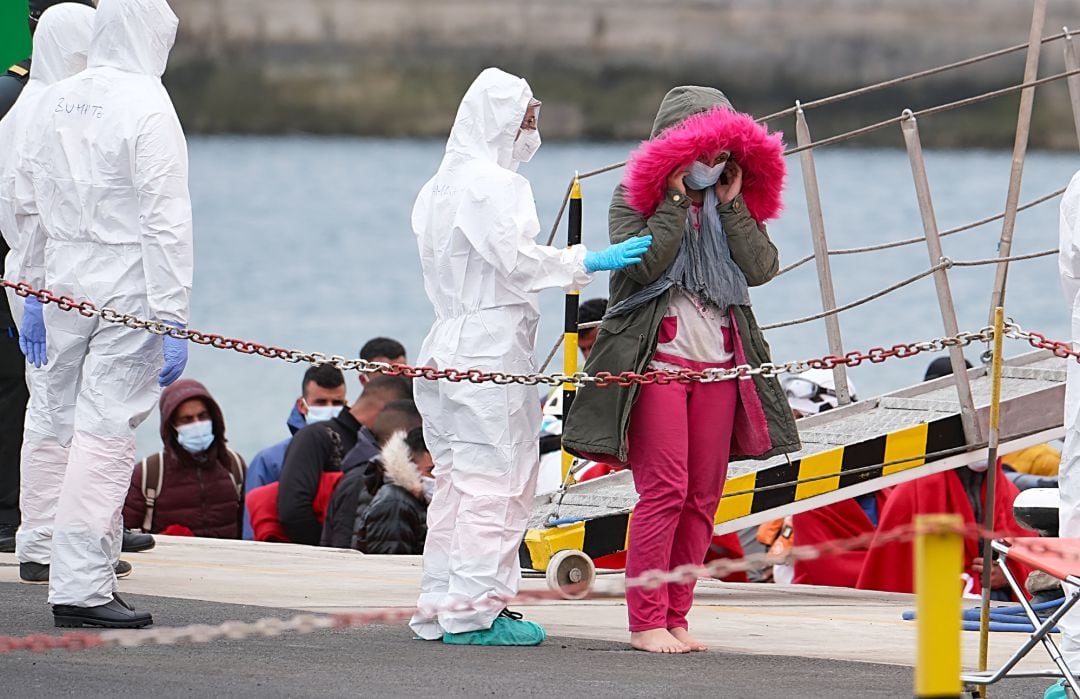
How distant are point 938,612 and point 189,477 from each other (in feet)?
21.3

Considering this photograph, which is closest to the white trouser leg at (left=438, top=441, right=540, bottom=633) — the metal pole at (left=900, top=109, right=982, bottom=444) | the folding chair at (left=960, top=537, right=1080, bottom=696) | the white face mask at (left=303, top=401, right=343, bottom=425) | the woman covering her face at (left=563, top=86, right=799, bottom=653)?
the woman covering her face at (left=563, top=86, right=799, bottom=653)

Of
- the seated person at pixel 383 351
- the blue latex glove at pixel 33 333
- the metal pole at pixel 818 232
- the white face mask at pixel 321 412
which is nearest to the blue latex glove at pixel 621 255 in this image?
the blue latex glove at pixel 33 333

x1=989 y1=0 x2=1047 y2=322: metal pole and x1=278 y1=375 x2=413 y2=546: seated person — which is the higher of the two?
x1=989 y1=0 x2=1047 y2=322: metal pole


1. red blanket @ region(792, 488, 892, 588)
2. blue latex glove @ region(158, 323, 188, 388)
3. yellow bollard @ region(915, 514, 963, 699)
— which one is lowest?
yellow bollard @ region(915, 514, 963, 699)

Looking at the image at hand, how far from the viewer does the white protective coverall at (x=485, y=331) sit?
19.1ft

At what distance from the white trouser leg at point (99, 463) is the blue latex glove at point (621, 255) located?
1392mm

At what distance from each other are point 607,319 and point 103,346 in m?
1.55

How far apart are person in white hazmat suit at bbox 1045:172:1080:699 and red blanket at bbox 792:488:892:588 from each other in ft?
9.42

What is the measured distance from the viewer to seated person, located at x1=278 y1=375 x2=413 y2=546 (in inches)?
355

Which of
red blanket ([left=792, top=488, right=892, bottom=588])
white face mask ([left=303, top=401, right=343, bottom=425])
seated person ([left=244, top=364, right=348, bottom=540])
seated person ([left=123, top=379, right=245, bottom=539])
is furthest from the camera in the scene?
white face mask ([left=303, top=401, right=343, bottom=425])

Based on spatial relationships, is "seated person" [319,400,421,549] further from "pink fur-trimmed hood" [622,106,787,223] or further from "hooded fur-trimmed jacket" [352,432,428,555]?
"pink fur-trimmed hood" [622,106,787,223]

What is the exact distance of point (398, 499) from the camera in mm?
8078

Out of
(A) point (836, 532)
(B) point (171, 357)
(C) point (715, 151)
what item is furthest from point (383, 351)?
(C) point (715, 151)

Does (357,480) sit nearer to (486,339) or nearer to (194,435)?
(194,435)
